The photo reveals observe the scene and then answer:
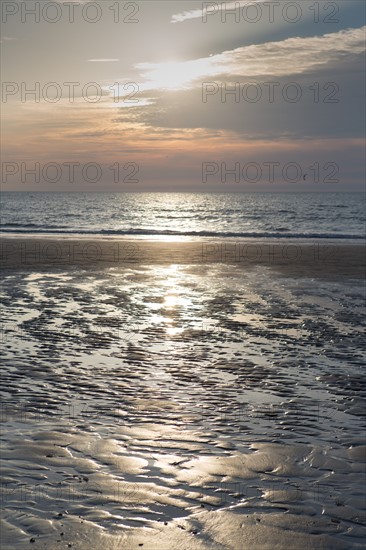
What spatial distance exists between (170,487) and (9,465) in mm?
1671

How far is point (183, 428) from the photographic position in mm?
7855

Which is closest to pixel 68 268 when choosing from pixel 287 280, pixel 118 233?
pixel 287 280

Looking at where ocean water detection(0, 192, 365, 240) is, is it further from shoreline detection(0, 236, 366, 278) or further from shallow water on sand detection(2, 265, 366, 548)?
shallow water on sand detection(2, 265, 366, 548)

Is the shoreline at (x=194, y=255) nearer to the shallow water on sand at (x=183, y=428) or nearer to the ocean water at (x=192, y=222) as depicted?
the ocean water at (x=192, y=222)

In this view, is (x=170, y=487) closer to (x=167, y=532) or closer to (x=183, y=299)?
(x=167, y=532)

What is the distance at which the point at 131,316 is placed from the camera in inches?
613

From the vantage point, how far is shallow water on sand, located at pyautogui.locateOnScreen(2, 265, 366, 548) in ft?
18.1

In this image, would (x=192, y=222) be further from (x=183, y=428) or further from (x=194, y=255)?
(x=183, y=428)

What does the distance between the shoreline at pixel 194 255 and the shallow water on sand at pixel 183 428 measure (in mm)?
11473

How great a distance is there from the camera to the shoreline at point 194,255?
27.7m

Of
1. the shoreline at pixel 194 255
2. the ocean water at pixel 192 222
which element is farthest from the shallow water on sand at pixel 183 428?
the ocean water at pixel 192 222

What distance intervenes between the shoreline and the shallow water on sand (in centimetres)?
1147

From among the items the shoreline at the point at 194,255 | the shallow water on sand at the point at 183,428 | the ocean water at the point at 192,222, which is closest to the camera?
the shallow water on sand at the point at 183,428

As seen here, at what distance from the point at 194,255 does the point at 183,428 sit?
2593 cm
